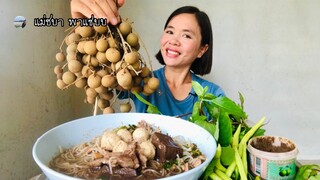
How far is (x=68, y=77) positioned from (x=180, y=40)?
1.98ft

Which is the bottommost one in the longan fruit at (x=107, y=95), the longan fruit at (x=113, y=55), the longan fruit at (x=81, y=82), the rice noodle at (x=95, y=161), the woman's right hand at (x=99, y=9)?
the rice noodle at (x=95, y=161)

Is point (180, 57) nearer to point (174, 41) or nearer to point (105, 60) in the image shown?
point (174, 41)

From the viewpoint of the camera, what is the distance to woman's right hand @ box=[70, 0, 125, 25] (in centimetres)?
87

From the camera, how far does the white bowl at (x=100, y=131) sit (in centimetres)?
72

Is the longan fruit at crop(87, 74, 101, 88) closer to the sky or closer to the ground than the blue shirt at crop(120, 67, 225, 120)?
closer to the sky

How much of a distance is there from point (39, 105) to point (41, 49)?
0.96 ft

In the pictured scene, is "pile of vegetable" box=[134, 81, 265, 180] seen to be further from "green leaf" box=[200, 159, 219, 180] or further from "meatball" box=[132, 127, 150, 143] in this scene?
"meatball" box=[132, 127, 150, 143]

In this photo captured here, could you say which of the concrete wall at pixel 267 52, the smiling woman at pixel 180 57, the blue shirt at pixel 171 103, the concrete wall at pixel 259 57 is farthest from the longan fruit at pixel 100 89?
the concrete wall at pixel 267 52

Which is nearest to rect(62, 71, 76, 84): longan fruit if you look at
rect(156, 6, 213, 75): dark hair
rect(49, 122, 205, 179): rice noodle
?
rect(49, 122, 205, 179): rice noodle

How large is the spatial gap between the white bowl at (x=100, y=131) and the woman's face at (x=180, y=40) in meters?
0.54

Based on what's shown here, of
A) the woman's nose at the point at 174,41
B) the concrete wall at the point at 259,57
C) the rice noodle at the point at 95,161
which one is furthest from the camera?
the concrete wall at the point at 259,57

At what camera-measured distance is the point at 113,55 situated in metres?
0.84

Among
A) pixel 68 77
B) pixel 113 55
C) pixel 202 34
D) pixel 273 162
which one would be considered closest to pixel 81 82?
pixel 68 77

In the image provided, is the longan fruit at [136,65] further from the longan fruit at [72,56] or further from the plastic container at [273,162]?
the plastic container at [273,162]
